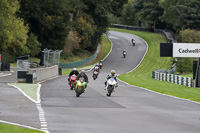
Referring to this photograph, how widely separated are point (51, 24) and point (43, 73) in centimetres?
3113

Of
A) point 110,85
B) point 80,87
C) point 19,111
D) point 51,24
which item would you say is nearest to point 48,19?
point 51,24

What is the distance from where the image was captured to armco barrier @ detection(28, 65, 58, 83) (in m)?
34.7

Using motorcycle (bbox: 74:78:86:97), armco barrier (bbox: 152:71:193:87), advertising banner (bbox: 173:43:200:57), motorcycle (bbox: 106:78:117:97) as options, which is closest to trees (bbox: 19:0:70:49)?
armco barrier (bbox: 152:71:193:87)

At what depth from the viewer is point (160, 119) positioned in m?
14.3

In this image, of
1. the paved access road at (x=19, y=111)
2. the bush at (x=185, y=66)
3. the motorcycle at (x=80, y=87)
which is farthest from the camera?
the bush at (x=185, y=66)

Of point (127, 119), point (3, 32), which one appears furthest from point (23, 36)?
point (127, 119)

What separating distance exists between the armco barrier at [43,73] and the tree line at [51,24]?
9.11m

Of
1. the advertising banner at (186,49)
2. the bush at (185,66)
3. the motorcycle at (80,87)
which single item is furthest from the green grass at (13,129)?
Result: the bush at (185,66)

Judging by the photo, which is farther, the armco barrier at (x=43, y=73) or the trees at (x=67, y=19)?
the trees at (x=67, y=19)

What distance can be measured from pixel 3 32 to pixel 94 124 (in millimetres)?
41932

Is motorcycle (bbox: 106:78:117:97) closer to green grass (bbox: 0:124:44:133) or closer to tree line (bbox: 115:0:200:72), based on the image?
green grass (bbox: 0:124:44:133)

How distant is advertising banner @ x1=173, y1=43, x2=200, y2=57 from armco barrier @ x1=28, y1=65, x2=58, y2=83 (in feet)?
38.3

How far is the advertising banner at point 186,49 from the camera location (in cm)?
3884

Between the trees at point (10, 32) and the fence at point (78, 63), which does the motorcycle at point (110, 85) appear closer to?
the trees at point (10, 32)
